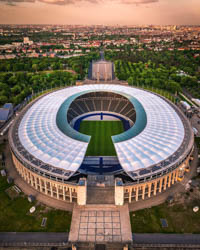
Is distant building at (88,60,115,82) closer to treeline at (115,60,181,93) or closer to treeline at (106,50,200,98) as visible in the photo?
treeline at (106,50,200,98)

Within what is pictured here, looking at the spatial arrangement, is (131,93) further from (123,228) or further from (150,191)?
(123,228)

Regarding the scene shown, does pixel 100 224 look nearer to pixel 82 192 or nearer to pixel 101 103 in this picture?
pixel 82 192

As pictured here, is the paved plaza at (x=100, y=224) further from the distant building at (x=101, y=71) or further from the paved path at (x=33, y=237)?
the distant building at (x=101, y=71)

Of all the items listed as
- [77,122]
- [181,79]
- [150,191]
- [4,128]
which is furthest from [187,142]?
[181,79]

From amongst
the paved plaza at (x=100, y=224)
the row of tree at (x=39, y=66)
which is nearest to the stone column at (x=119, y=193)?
the paved plaza at (x=100, y=224)

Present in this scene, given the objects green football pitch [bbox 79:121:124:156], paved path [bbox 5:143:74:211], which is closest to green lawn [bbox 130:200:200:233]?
paved path [bbox 5:143:74:211]

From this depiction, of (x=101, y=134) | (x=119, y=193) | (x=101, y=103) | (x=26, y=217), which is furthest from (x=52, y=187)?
(x=101, y=103)
